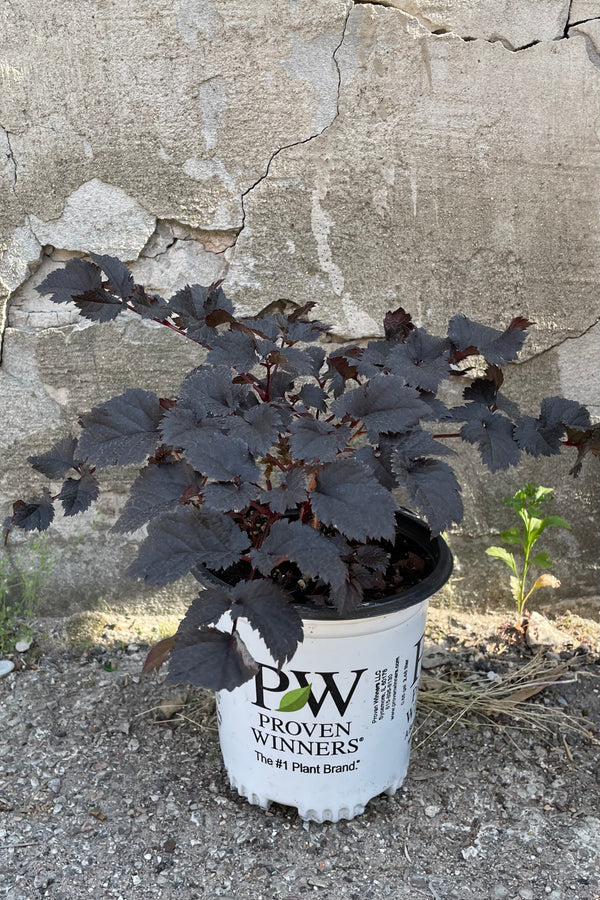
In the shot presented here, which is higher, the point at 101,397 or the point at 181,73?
the point at 181,73

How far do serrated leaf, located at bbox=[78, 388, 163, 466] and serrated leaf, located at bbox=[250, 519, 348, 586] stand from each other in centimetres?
25

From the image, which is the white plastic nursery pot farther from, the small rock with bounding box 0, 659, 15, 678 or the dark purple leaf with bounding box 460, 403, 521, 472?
the small rock with bounding box 0, 659, 15, 678

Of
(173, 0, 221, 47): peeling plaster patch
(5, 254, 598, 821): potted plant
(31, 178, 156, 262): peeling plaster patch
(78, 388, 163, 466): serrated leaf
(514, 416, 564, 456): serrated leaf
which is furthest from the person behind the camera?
(31, 178, 156, 262): peeling plaster patch

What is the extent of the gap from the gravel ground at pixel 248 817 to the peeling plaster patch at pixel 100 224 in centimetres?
108

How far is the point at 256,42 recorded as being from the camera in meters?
1.66

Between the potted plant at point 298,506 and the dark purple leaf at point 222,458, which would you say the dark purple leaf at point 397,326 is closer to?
the potted plant at point 298,506

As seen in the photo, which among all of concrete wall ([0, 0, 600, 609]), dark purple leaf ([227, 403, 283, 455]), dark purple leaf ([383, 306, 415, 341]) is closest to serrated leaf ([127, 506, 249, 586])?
dark purple leaf ([227, 403, 283, 455])

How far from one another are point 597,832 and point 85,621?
1.33m

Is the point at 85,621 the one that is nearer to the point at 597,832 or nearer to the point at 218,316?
the point at 218,316

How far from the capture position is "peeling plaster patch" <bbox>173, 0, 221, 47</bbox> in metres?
1.63

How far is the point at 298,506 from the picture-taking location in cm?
112

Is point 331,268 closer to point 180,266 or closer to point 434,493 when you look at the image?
point 180,266

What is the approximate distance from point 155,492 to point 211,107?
107 centimetres

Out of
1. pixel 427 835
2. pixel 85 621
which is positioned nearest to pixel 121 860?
pixel 427 835
